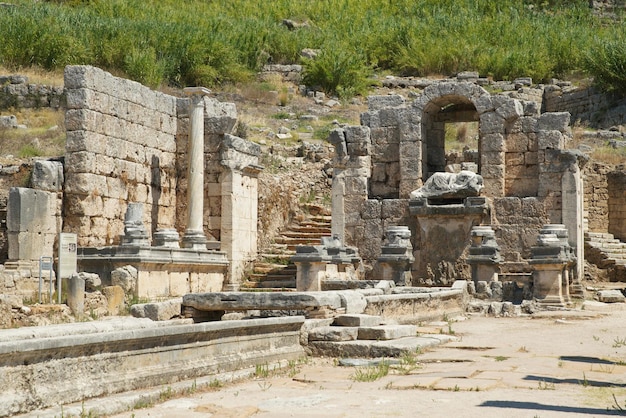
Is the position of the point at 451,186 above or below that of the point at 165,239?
above

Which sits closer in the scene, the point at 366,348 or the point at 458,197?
the point at 366,348

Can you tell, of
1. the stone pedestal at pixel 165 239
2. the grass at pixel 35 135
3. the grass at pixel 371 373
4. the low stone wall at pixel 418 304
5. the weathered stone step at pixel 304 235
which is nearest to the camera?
the grass at pixel 371 373

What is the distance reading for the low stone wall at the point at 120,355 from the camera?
5.73 metres

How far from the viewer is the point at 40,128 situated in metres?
23.0

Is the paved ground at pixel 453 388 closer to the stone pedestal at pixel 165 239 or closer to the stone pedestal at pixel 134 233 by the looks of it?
the stone pedestal at pixel 134 233

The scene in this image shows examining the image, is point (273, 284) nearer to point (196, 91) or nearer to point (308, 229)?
point (308, 229)

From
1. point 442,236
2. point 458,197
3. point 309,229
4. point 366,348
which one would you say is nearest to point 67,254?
point 366,348

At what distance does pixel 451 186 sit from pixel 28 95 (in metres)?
12.7

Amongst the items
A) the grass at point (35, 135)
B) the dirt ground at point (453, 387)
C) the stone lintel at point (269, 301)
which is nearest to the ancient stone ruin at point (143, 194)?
the grass at point (35, 135)

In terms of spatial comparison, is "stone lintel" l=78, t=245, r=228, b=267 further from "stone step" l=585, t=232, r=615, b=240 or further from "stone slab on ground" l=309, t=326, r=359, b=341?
"stone step" l=585, t=232, r=615, b=240

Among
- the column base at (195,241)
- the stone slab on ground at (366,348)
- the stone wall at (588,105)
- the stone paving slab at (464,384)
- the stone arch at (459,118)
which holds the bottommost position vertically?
the stone paving slab at (464,384)

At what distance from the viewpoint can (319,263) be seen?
16234 mm

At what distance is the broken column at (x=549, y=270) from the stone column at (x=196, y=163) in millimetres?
6651

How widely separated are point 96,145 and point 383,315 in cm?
798
